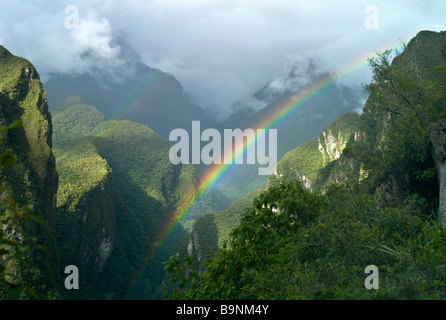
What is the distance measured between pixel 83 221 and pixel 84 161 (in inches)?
902

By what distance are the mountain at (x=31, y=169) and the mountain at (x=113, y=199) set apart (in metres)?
14.3

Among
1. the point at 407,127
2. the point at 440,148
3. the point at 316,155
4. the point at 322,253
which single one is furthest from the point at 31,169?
the point at 316,155

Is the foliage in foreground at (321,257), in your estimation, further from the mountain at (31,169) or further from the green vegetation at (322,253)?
the mountain at (31,169)

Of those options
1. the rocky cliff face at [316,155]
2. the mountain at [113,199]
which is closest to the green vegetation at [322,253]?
the mountain at [113,199]

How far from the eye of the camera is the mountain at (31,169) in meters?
34.7

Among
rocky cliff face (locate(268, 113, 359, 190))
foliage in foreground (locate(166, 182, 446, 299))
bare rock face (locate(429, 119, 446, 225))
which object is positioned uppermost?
rocky cliff face (locate(268, 113, 359, 190))

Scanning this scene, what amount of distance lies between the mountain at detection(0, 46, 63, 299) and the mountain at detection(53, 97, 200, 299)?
46.9 feet

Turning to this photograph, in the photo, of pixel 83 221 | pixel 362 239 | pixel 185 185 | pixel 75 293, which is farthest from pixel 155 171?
pixel 362 239

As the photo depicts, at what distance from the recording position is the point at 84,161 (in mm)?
80000

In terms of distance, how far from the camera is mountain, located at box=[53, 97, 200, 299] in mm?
61406

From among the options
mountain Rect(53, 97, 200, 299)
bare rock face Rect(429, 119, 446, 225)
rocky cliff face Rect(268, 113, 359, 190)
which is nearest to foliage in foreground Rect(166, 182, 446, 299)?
bare rock face Rect(429, 119, 446, 225)

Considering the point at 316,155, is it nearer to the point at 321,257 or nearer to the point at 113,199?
the point at 113,199

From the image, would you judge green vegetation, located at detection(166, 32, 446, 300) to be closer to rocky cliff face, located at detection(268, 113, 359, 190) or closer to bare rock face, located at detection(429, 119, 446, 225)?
bare rock face, located at detection(429, 119, 446, 225)
